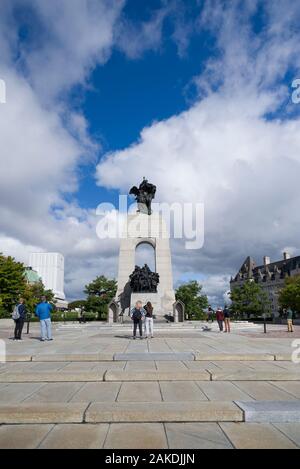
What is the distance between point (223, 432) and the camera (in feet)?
14.7

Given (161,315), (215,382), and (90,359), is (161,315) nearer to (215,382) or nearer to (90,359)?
(90,359)

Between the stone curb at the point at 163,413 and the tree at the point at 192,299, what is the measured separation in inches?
2212

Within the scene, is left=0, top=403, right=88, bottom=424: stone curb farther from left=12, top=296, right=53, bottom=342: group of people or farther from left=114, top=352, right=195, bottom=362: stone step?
left=12, top=296, right=53, bottom=342: group of people

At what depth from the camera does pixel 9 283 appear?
41469mm

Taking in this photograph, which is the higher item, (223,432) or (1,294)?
(1,294)

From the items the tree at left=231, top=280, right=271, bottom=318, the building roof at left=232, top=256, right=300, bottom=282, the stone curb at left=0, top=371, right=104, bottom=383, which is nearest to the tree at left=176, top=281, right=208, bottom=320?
the tree at left=231, top=280, right=271, bottom=318

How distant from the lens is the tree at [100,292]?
175 ft

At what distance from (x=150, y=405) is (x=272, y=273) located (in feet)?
351

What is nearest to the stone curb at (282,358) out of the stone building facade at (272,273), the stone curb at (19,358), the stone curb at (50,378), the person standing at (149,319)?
the stone curb at (50,378)

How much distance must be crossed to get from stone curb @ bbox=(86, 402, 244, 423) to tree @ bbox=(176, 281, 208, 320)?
56193mm

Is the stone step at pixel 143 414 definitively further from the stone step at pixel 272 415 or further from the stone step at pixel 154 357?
the stone step at pixel 154 357
